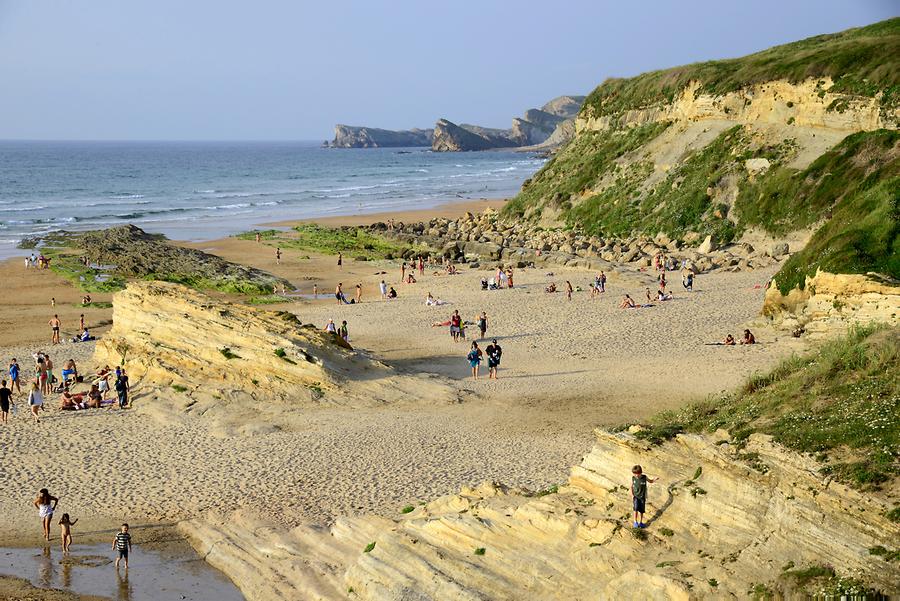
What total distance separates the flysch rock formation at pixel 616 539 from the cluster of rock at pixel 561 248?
3063cm

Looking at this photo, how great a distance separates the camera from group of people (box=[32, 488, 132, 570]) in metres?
17.1

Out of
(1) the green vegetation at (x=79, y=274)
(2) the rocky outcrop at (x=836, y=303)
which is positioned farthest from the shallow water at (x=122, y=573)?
(1) the green vegetation at (x=79, y=274)

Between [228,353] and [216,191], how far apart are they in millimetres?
84688

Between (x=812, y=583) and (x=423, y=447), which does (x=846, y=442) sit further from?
(x=423, y=447)

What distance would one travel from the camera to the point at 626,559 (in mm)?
12945

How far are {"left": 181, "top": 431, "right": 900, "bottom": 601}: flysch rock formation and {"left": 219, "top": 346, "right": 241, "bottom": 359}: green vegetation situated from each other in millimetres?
9972

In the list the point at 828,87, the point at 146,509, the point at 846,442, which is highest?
the point at 828,87

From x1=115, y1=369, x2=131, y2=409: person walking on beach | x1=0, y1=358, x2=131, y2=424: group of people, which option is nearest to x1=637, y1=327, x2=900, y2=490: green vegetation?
x1=115, y1=369, x2=131, y2=409: person walking on beach

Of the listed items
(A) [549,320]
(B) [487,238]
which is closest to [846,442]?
(A) [549,320]

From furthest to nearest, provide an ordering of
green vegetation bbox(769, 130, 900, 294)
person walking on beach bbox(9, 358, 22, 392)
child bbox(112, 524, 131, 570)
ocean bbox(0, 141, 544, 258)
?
ocean bbox(0, 141, 544, 258) < green vegetation bbox(769, 130, 900, 294) < person walking on beach bbox(9, 358, 22, 392) < child bbox(112, 524, 131, 570)

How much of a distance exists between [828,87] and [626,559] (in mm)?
41980

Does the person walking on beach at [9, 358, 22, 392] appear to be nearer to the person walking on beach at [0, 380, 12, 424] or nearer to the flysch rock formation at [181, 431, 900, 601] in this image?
the person walking on beach at [0, 380, 12, 424]

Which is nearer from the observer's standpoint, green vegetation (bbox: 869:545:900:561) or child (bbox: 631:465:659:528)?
green vegetation (bbox: 869:545:900:561)

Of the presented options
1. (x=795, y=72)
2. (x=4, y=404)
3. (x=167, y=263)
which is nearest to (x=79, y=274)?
(x=167, y=263)
